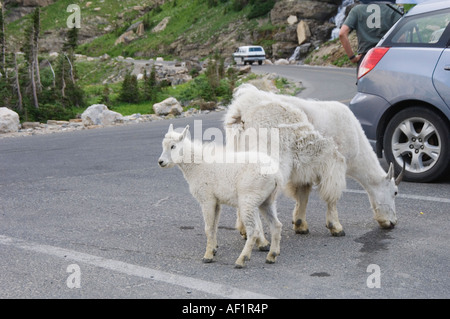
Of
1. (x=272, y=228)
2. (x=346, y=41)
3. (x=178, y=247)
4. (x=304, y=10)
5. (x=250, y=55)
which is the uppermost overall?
(x=304, y=10)

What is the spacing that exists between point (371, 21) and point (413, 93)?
179 centimetres

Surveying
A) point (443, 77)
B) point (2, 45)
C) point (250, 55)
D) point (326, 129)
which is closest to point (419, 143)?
point (443, 77)

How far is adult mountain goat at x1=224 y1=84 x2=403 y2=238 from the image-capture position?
6.02 metres

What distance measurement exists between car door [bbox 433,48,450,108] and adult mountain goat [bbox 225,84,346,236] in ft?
8.50

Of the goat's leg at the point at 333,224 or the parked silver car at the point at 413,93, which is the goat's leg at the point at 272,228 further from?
the parked silver car at the point at 413,93

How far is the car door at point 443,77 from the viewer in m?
7.99

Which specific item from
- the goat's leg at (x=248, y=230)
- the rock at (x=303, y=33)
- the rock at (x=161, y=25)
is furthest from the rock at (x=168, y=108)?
the rock at (x=161, y=25)

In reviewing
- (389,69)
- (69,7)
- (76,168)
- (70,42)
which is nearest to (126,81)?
(70,42)

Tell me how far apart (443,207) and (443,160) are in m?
1.18

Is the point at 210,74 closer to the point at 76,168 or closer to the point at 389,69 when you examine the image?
the point at 76,168

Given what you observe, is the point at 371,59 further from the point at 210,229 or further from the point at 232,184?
the point at 210,229

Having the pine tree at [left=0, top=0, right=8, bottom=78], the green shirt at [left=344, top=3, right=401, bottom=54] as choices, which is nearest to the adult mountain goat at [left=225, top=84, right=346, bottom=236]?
the green shirt at [left=344, top=3, right=401, bottom=54]

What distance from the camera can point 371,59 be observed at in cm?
869
